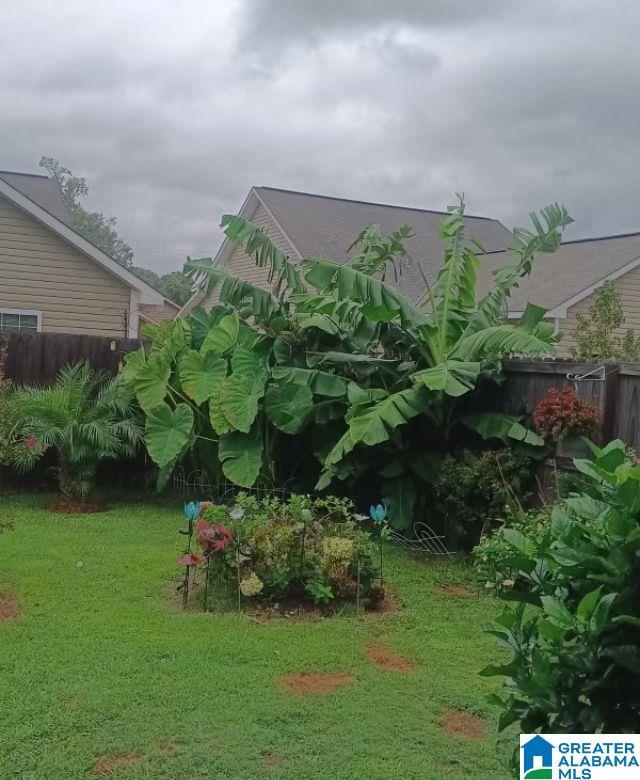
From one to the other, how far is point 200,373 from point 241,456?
45.6 inches

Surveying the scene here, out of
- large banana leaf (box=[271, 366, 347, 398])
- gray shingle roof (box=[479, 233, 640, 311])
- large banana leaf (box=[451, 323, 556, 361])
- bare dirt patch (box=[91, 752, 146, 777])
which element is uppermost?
gray shingle roof (box=[479, 233, 640, 311])

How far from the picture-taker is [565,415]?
7242mm

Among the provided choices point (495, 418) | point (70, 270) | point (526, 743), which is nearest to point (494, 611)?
point (495, 418)

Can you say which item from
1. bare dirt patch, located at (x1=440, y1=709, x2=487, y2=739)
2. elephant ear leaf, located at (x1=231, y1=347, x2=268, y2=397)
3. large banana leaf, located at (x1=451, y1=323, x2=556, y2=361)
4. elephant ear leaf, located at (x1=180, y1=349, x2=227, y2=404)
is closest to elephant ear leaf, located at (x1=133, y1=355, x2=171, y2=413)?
elephant ear leaf, located at (x1=180, y1=349, x2=227, y2=404)

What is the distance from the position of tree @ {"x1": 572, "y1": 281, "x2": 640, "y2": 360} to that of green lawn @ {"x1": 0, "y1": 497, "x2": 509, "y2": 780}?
5989 millimetres

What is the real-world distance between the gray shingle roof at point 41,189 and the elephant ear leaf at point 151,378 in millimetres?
8788

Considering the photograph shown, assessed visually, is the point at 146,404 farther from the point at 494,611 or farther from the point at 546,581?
the point at 546,581

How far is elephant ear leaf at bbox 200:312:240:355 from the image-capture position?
386 inches

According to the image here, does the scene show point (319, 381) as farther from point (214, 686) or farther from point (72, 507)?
point (214, 686)

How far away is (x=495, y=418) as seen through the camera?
26.8 ft

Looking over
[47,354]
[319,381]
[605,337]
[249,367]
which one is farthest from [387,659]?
[605,337]

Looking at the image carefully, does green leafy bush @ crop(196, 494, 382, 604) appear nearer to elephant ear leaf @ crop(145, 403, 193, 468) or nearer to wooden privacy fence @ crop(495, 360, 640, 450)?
wooden privacy fence @ crop(495, 360, 640, 450)

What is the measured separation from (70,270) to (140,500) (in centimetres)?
599

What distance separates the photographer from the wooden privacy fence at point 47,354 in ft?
35.6
